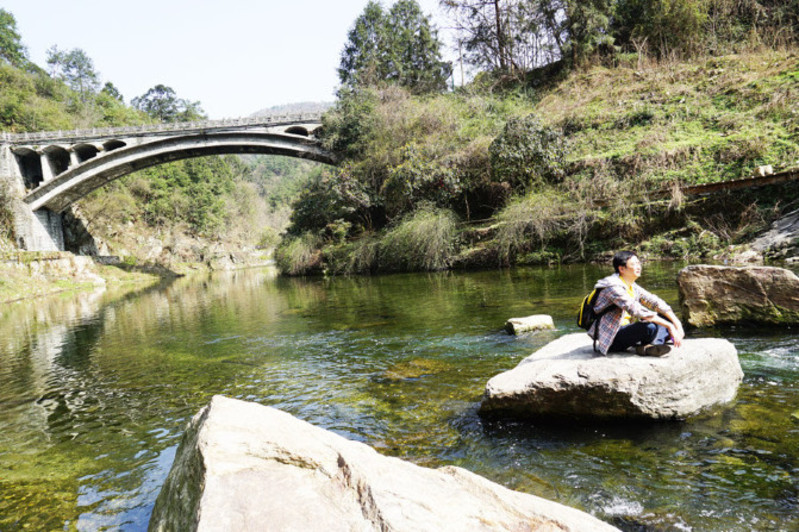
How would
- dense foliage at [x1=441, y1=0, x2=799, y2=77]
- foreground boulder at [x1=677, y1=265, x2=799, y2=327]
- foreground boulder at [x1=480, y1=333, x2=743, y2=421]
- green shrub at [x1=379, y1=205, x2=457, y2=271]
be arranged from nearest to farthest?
foreground boulder at [x1=480, y1=333, x2=743, y2=421]
foreground boulder at [x1=677, y1=265, x2=799, y2=327]
green shrub at [x1=379, y1=205, x2=457, y2=271]
dense foliage at [x1=441, y1=0, x2=799, y2=77]

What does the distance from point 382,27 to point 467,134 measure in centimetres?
2759

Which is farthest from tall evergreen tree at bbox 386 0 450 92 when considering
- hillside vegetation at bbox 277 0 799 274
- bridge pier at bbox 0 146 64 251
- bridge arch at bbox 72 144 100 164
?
bridge pier at bbox 0 146 64 251

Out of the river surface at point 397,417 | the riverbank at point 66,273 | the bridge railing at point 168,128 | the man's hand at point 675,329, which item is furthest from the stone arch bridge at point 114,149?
the man's hand at point 675,329

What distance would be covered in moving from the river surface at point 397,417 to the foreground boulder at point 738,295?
321mm

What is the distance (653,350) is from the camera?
395 cm

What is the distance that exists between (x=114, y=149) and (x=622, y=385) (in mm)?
44667

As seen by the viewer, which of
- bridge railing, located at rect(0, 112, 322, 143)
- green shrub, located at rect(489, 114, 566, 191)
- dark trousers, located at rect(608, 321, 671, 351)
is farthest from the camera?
bridge railing, located at rect(0, 112, 322, 143)

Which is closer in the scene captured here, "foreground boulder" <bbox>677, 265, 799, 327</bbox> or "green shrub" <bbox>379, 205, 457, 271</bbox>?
"foreground boulder" <bbox>677, 265, 799, 327</bbox>

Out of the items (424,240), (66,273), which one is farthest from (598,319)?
(66,273)

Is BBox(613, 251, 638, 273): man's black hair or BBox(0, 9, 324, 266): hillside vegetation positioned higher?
BBox(0, 9, 324, 266): hillside vegetation

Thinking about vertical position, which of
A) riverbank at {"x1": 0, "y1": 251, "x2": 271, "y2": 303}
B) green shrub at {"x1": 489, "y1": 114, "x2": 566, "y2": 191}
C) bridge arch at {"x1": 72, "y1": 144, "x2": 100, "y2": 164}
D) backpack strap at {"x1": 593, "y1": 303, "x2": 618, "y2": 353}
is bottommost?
backpack strap at {"x1": 593, "y1": 303, "x2": 618, "y2": 353}

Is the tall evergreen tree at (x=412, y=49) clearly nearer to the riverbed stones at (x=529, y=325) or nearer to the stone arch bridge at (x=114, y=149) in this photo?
the stone arch bridge at (x=114, y=149)

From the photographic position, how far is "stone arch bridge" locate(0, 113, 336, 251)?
123ft

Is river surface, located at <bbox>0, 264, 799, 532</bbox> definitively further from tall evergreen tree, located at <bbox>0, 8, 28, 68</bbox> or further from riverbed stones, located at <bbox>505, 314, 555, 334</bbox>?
tall evergreen tree, located at <bbox>0, 8, 28, 68</bbox>
